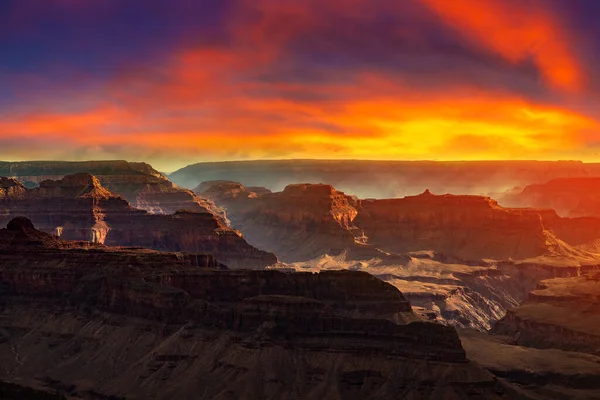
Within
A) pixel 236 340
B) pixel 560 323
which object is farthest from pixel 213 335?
pixel 560 323

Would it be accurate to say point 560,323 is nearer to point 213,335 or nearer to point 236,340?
point 236,340

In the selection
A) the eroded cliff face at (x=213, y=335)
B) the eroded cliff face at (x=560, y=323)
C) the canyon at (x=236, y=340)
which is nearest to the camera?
the eroded cliff face at (x=213, y=335)

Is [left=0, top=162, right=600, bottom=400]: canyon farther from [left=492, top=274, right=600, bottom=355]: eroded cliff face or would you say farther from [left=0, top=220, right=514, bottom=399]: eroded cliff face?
[left=492, top=274, right=600, bottom=355]: eroded cliff face

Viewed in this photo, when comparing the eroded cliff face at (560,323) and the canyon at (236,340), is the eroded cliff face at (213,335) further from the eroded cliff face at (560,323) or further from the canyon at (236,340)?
the eroded cliff face at (560,323)

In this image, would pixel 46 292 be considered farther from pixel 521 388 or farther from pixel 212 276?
pixel 521 388

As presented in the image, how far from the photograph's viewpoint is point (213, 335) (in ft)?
435

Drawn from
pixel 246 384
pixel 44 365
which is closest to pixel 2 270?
pixel 44 365

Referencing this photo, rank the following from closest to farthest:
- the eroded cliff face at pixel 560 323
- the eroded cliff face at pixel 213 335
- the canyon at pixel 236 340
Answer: the eroded cliff face at pixel 213 335, the canyon at pixel 236 340, the eroded cliff face at pixel 560 323

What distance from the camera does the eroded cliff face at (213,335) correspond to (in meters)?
121

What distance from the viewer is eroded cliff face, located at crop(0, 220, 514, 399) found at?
120812 millimetres

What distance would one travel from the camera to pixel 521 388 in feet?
419

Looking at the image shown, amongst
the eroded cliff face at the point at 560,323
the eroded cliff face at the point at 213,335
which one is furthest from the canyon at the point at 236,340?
the eroded cliff face at the point at 560,323

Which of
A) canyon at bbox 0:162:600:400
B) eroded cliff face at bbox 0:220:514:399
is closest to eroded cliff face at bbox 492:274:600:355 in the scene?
canyon at bbox 0:162:600:400

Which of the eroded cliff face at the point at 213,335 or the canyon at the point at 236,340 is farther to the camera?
the canyon at the point at 236,340
